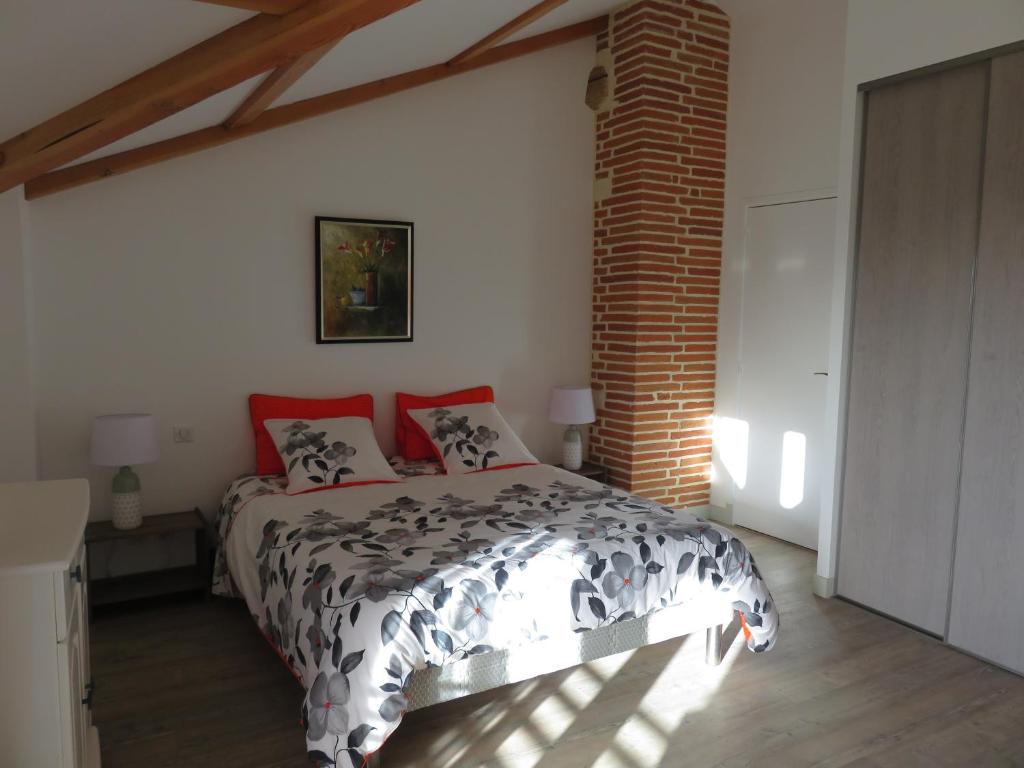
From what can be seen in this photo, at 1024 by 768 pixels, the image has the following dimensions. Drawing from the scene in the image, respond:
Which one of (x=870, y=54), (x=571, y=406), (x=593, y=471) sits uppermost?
(x=870, y=54)

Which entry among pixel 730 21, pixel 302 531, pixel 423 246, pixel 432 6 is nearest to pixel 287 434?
pixel 302 531

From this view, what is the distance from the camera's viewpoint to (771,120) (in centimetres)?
478

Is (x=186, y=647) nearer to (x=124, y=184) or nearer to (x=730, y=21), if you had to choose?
(x=124, y=184)

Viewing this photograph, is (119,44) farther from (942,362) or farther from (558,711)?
(942,362)

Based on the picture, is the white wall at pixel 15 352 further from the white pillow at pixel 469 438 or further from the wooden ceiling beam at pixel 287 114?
the white pillow at pixel 469 438

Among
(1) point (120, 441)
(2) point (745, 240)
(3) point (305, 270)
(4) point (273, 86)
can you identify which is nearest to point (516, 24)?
(4) point (273, 86)

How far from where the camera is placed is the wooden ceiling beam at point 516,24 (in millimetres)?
3854

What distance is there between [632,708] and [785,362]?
2.62 m

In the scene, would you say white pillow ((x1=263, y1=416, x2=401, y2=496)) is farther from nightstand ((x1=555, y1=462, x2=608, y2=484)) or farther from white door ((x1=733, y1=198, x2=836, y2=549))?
white door ((x1=733, y1=198, x2=836, y2=549))

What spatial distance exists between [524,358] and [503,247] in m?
0.71

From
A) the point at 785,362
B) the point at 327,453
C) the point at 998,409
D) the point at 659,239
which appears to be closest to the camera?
the point at 998,409

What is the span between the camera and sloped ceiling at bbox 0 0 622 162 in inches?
69.8

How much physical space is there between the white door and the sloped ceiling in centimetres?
225

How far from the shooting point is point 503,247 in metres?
4.85
